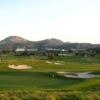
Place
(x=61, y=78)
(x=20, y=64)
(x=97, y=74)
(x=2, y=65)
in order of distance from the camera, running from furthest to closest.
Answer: (x=20, y=64) < (x=2, y=65) < (x=97, y=74) < (x=61, y=78)

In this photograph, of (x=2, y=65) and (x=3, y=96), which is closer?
(x=3, y=96)

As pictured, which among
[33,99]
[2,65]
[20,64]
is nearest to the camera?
[33,99]

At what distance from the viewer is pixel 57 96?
781 inches

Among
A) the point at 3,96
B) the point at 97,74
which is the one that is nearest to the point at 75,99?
the point at 3,96

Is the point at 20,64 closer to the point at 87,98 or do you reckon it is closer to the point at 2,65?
the point at 2,65

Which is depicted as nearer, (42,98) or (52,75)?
(42,98)

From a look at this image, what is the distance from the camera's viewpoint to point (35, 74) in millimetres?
39500

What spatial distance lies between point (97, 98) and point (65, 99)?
1951 mm

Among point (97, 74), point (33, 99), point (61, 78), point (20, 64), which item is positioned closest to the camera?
point (33, 99)

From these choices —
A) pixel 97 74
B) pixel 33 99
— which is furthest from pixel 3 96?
pixel 97 74

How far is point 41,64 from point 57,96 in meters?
38.5

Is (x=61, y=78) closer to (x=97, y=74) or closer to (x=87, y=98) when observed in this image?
(x=97, y=74)

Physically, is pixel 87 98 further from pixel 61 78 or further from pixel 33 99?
pixel 61 78

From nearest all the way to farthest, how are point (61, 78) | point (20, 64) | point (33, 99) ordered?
point (33, 99) → point (61, 78) → point (20, 64)
